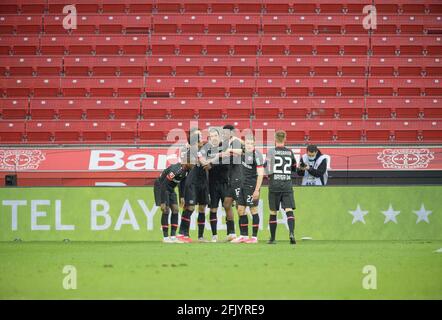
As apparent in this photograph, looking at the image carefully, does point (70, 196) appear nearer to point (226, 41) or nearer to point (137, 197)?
point (137, 197)

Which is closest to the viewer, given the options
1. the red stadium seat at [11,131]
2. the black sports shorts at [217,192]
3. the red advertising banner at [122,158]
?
the black sports shorts at [217,192]

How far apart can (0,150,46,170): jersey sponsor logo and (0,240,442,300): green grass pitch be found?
6772 millimetres

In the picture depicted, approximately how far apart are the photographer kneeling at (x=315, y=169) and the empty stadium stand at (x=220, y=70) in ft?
17.0

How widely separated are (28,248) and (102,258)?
2806 millimetres

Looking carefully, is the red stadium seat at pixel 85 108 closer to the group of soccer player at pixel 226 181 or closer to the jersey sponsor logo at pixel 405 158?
the jersey sponsor logo at pixel 405 158

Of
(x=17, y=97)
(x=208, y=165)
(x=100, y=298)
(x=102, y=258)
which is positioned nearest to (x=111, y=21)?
(x=17, y=97)

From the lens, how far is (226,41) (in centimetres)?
2564

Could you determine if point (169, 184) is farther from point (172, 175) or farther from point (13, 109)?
point (13, 109)

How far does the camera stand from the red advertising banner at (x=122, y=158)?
63.2ft

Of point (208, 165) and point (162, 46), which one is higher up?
point (162, 46)

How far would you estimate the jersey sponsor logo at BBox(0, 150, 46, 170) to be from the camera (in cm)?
2034

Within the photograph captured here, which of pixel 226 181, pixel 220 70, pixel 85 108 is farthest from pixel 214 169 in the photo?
pixel 220 70

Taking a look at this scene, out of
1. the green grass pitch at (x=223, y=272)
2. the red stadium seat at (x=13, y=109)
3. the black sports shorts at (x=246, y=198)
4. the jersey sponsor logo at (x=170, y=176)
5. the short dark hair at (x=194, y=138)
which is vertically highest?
the red stadium seat at (x=13, y=109)

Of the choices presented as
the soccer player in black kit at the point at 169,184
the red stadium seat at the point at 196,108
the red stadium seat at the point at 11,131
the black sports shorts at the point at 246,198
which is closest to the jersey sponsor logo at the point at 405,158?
the red stadium seat at the point at 196,108
